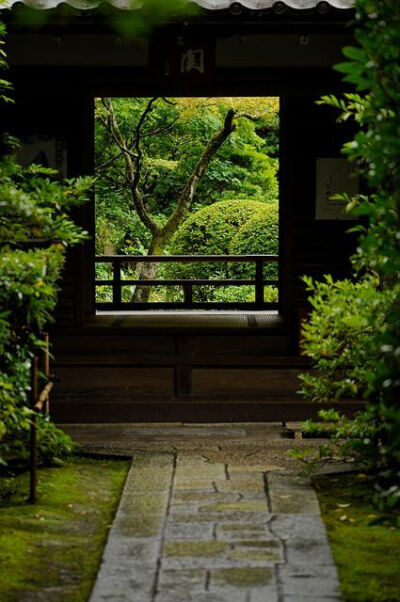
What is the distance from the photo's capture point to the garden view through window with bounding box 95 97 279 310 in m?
18.9

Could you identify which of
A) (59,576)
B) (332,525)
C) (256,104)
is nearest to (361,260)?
(332,525)

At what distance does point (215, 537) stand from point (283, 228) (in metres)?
4.67

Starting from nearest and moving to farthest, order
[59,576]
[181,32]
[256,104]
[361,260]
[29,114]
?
[59,576] → [361,260] → [181,32] → [29,114] → [256,104]

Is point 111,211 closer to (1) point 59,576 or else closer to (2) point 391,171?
(1) point 59,576

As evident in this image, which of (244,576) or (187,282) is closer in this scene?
(244,576)

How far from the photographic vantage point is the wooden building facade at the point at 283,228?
938 cm

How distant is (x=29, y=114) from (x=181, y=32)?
66.4 inches

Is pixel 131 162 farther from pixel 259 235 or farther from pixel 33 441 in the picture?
pixel 33 441

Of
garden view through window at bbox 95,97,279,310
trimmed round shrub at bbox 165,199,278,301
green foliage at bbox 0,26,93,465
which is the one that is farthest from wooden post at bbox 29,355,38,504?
trimmed round shrub at bbox 165,199,278,301

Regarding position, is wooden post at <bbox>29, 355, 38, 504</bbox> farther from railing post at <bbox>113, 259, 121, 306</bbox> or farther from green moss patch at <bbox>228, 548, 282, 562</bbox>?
railing post at <bbox>113, 259, 121, 306</bbox>

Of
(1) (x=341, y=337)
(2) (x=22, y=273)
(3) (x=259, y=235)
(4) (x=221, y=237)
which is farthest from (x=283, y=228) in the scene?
(4) (x=221, y=237)

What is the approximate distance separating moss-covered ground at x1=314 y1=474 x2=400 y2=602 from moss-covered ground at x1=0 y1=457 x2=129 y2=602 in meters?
1.31

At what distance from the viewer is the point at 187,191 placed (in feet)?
67.3

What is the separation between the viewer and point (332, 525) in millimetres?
6117
